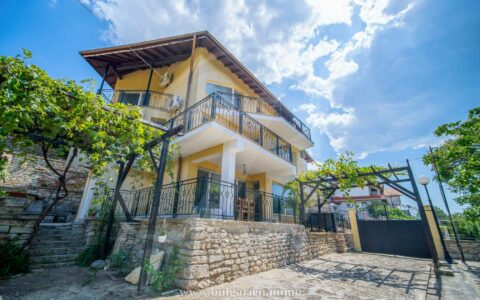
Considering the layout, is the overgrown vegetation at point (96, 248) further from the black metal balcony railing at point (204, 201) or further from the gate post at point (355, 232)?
the gate post at point (355, 232)

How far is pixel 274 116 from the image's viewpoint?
10844mm

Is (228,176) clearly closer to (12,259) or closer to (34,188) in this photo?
(12,259)

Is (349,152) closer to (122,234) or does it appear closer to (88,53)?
(122,234)

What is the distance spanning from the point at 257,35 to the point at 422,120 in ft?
30.6

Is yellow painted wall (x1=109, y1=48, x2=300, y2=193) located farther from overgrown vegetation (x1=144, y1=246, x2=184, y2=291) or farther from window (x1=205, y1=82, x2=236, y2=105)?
overgrown vegetation (x1=144, y1=246, x2=184, y2=291)

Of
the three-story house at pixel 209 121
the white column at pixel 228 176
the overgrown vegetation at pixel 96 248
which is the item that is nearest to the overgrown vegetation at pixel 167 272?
the three-story house at pixel 209 121

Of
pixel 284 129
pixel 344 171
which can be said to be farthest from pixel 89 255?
pixel 284 129

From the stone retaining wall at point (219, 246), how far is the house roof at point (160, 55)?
8.84m

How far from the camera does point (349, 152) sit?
25.0 feet

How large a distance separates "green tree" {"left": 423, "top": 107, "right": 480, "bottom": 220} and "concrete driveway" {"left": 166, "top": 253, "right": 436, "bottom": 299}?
3.90 metres

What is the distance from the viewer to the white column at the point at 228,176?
622cm

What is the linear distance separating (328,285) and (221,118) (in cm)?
743

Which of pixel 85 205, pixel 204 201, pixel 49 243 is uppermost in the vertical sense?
pixel 204 201

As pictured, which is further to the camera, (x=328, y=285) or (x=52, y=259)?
(x=52, y=259)
